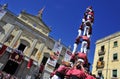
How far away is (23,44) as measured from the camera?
82.2 ft

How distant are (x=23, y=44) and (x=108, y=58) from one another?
51.4ft

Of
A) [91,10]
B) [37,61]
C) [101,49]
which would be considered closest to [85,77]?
[91,10]

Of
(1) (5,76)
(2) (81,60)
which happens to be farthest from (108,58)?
(2) (81,60)

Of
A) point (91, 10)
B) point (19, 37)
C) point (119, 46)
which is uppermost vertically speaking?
point (119, 46)

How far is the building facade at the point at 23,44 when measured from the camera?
22594 millimetres

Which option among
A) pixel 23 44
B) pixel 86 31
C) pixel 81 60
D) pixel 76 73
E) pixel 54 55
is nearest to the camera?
pixel 76 73

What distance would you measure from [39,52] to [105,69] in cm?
1218

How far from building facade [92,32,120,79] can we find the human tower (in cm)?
1724

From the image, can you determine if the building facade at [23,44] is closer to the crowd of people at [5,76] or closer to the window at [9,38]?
the window at [9,38]

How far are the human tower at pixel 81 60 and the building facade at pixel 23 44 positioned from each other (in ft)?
50.1

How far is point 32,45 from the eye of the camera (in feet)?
84.3

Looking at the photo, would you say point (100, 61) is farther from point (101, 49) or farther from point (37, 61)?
point (37, 61)

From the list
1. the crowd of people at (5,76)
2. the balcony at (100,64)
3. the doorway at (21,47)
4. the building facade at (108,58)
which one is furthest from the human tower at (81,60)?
the balcony at (100,64)

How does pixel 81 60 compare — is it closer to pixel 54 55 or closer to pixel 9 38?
pixel 9 38
